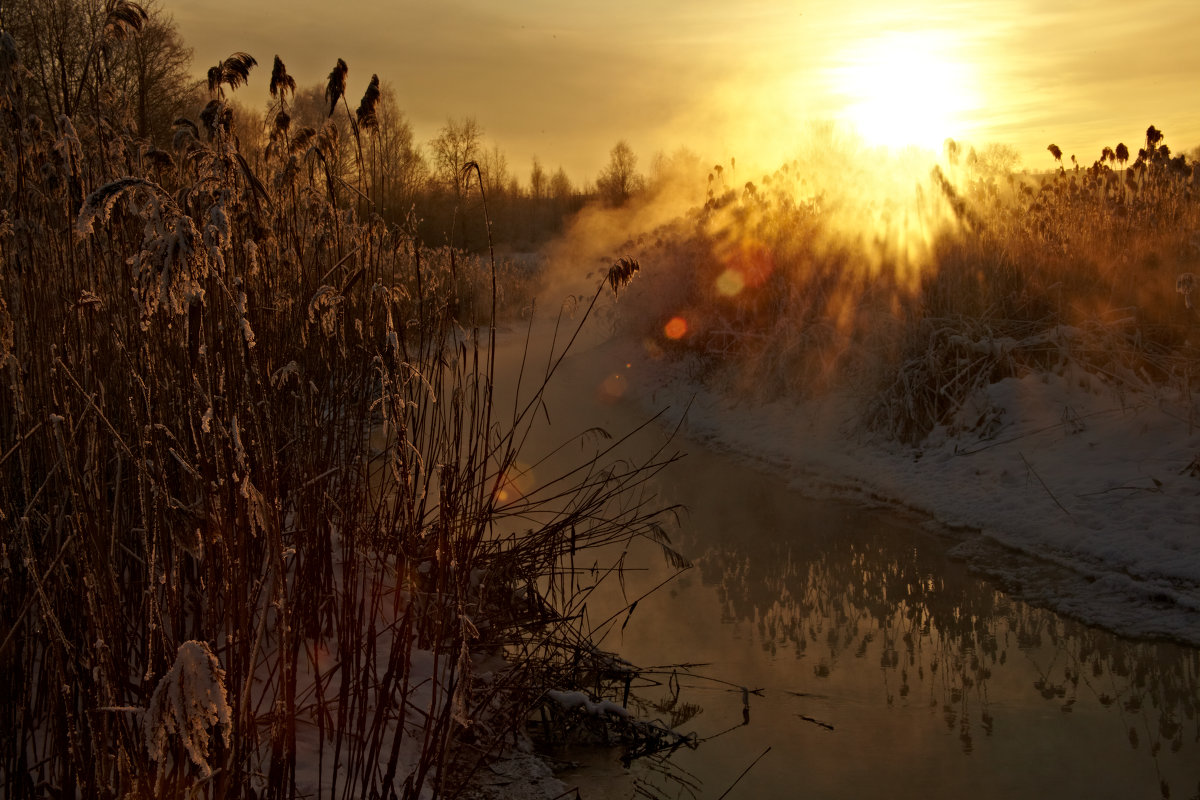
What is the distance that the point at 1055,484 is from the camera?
4660mm

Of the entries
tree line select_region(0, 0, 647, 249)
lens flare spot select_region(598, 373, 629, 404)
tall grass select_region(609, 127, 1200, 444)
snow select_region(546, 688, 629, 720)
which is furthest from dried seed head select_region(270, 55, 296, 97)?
lens flare spot select_region(598, 373, 629, 404)

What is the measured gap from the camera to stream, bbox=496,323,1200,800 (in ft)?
8.32

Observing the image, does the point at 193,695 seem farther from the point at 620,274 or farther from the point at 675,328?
the point at 675,328

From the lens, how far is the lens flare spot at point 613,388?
901 centimetres

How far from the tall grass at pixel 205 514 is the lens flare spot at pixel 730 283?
Answer: 5.79 metres

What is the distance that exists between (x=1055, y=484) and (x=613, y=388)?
17.1 ft

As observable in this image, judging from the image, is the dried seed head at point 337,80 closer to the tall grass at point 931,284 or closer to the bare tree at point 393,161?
the bare tree at point 393,161

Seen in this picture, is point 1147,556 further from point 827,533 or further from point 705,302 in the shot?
point 705,302

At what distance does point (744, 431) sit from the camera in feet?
23.2

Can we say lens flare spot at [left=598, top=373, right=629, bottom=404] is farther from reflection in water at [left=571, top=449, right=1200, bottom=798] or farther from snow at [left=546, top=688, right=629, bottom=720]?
snow at [left=546, top=688, right=629, bottom=720]

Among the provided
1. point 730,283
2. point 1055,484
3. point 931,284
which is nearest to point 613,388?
point 730,283

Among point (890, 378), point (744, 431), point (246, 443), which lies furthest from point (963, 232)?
point (246, 443)

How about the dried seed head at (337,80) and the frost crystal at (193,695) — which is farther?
the dried seed head at (337,80)

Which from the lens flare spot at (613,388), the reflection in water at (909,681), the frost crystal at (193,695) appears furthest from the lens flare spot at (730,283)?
the frost crystal at (193,695)
